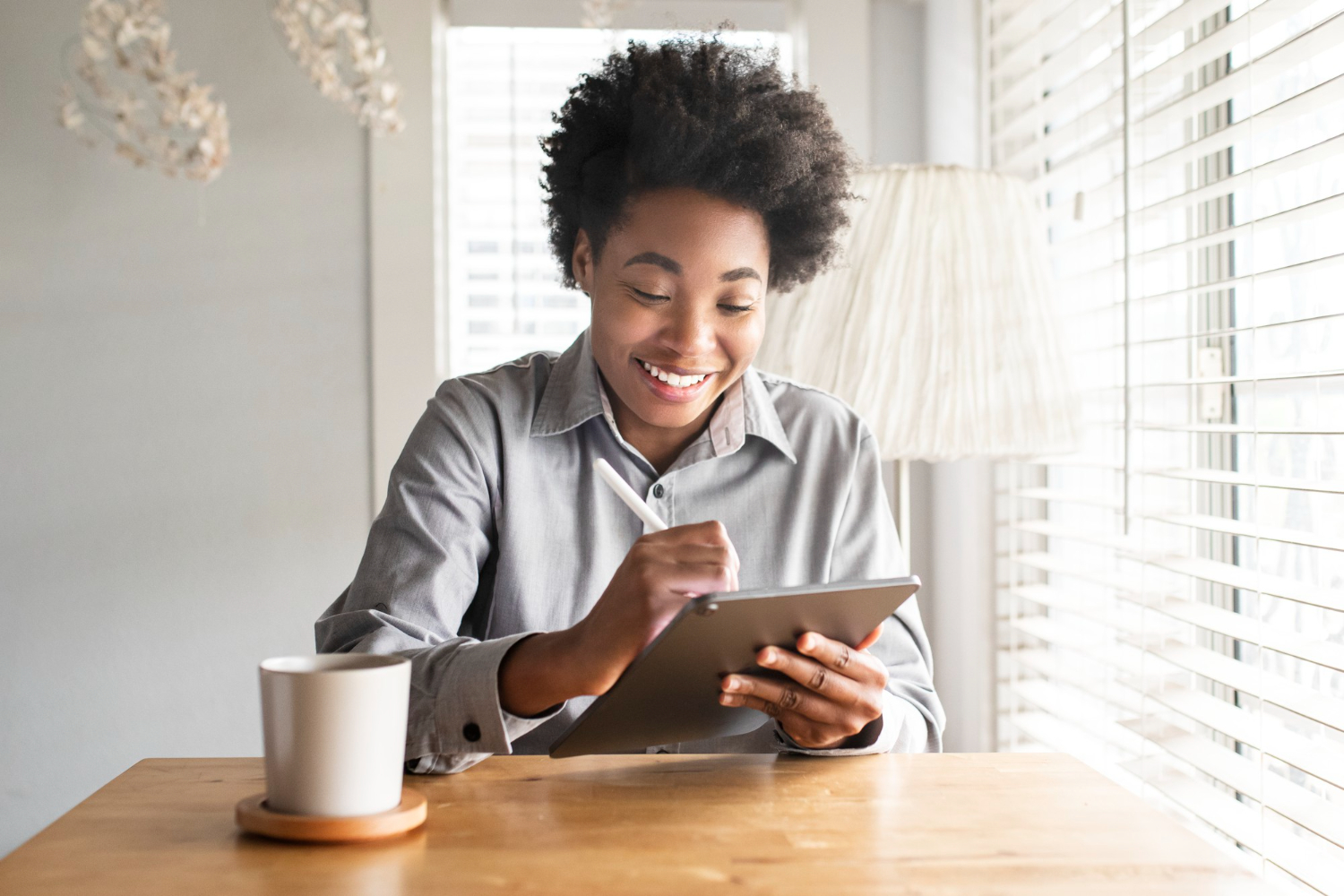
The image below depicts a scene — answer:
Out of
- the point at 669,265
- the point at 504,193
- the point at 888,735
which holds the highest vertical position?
the point at 504,193

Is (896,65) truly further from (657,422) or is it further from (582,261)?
(657,422)

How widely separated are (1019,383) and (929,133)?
98cm

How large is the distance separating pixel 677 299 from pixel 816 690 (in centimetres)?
48

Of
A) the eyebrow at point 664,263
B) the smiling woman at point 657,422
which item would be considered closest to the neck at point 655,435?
the smiling woman at point 657,422

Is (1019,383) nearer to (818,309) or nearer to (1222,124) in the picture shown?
(818,309)

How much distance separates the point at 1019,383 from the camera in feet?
4.71

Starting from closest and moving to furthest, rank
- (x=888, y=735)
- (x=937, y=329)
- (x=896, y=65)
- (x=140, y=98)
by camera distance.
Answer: (x=888, y=735) < (x=937, y=329) < (x=140, y=98) < (x=896, y=65)

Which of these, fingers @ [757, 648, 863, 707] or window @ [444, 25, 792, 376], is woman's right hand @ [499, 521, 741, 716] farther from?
window @ [444, 25, 792, 376]

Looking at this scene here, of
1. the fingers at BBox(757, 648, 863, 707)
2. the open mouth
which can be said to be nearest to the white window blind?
the fingers at BBox(757, 648, 863, 707)

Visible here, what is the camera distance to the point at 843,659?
2.95ft

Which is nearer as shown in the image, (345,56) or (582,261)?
(582,261)

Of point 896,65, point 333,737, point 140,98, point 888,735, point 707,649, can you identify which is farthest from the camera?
point 896,65

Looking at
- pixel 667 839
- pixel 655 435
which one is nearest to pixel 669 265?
pixel 655 435

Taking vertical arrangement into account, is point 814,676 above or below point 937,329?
below
